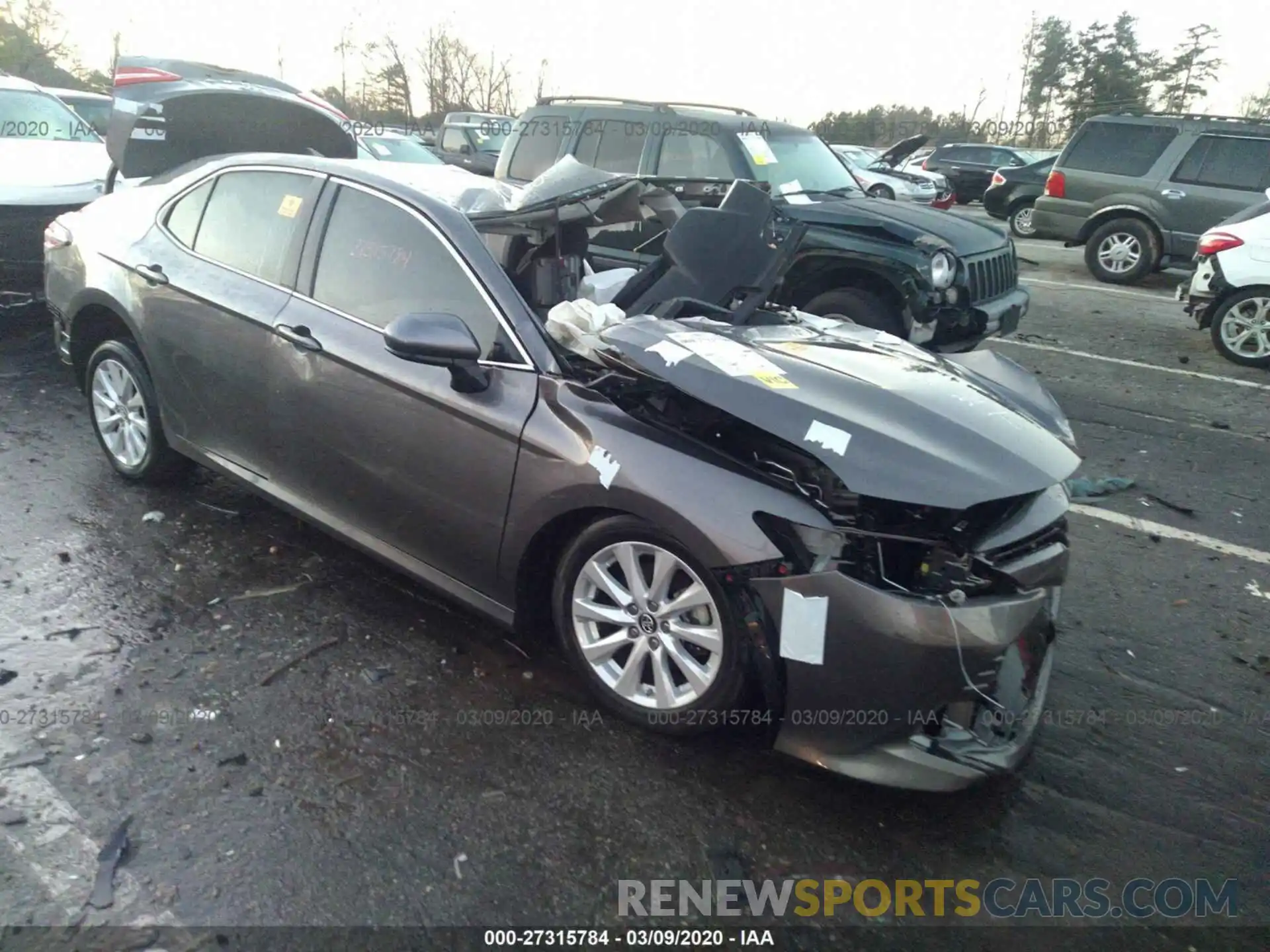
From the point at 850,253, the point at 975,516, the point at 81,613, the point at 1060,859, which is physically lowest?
the point at 81,613

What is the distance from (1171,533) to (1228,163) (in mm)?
10011

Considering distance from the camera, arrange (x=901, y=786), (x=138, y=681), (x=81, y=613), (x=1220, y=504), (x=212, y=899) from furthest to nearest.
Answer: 1. (x=1220, y=504)
2. (x=81, y=613)
3. (x=138, y=681)
4. (x=901, y=786)
5. (x=212, y=899)

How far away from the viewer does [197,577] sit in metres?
4.05

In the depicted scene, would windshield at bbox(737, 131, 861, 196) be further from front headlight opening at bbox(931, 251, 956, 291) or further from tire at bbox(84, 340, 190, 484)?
tire at bbox(84, 340, 190, 484)

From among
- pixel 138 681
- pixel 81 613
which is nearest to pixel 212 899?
pixel 138 681

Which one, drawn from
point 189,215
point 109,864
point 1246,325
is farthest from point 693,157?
point 109,864

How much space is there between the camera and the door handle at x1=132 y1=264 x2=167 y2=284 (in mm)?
4355

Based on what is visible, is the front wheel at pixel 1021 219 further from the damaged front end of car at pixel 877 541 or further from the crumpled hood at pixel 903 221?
the damaged front end of car at pixel 877 541

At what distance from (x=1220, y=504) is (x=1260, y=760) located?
2.70 m

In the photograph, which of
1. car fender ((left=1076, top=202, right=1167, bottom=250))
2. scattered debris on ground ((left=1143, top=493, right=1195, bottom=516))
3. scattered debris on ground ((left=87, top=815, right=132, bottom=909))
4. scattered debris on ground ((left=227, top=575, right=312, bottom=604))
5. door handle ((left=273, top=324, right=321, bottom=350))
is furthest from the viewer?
car fender ((left=1076, top=202, right=1167, bottom=250))

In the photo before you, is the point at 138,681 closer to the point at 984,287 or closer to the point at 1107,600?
the point at 1107,600

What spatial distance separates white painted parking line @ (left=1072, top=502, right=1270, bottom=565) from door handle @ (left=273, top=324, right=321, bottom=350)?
404cm

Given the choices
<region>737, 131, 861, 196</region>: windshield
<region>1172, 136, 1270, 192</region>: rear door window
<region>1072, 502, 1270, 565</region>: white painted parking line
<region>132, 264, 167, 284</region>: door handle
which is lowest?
<region>1072, 502, 1270, 565</region>: white painted parking line

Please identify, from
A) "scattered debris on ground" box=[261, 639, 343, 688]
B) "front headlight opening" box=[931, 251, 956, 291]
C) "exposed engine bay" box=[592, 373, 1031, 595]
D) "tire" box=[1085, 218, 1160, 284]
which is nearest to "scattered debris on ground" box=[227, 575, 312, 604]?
"scattered debris on ground" box=[261, 639, 343, 688]
